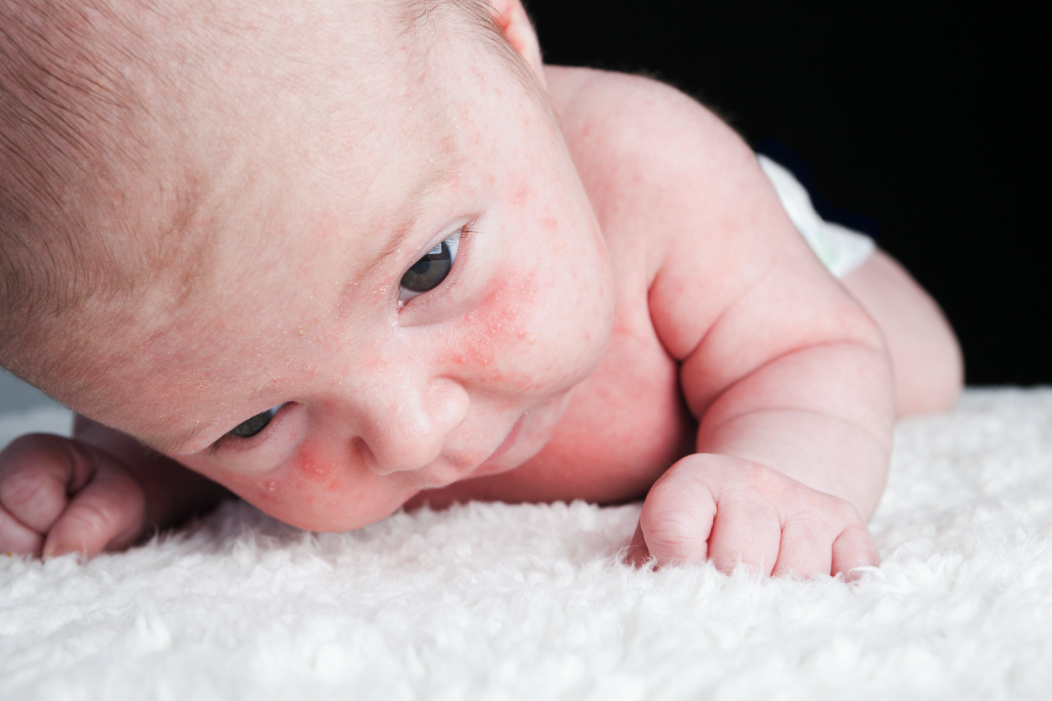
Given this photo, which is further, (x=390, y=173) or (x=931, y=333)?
(x=931, y=333)

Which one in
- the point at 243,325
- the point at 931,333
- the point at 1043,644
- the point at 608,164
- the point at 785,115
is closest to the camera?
the point at 1043,644

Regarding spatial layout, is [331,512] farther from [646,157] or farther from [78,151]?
[646,157]

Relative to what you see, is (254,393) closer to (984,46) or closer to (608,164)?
(608,164)

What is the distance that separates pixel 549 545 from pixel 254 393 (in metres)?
0.26

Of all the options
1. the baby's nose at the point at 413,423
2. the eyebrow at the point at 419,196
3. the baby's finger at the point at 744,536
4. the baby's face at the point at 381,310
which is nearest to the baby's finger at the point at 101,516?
the baby's face at the point at 381,310

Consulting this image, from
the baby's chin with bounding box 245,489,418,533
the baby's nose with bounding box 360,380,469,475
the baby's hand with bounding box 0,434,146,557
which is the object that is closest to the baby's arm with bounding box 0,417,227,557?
the baby's hand with bounding box 0,434,146,557

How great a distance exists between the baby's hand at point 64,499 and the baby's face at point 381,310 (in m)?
0.19

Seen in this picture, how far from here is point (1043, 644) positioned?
507 mm

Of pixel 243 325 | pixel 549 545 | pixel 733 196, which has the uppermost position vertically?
pixel 243 325

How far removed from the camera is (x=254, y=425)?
77 cm

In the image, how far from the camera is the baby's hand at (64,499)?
91 centimetres

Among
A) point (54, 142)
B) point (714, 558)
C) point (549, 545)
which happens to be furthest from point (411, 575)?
point (54, 142)

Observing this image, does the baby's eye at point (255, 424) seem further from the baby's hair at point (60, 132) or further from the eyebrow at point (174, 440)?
the baby's hair at point (60, 132)

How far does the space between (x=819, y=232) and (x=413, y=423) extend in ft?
3.43
